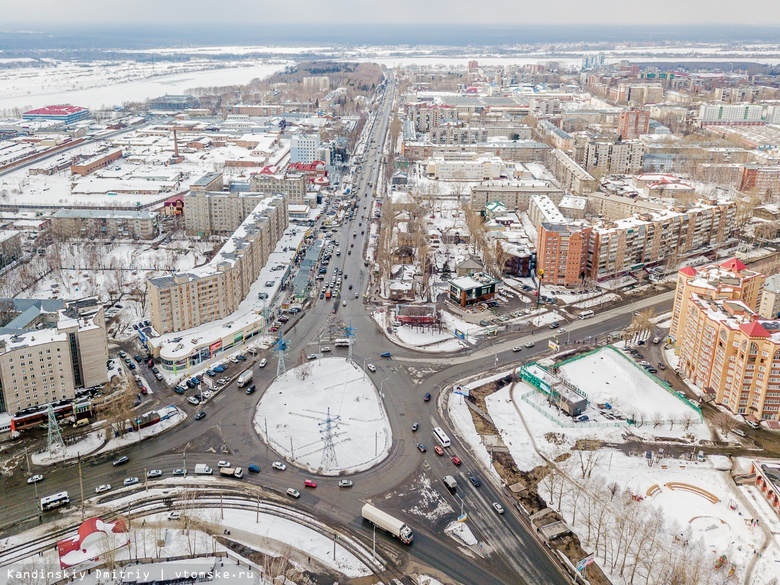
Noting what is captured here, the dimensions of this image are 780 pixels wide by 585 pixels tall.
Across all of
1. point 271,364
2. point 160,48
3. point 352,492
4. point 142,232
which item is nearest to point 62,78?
point 160,48

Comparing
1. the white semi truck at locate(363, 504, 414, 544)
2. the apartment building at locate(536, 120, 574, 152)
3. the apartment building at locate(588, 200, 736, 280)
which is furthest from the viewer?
the apartment building at locate(536, 120, 574, 152)

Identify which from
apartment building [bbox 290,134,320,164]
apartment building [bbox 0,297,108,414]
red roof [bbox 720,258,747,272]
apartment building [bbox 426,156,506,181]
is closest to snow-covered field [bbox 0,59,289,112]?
apartment building [bbox 290,134,320,164]

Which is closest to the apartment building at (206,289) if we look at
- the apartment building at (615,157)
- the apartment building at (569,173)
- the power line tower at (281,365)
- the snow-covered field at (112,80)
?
the power line tower at (281,365)

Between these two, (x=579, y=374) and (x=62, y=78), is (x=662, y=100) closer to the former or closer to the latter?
(x=579, y=374)

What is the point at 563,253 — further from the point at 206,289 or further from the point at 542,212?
the point at 206,289

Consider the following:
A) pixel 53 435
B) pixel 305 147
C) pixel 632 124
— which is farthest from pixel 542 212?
pixel 632 124

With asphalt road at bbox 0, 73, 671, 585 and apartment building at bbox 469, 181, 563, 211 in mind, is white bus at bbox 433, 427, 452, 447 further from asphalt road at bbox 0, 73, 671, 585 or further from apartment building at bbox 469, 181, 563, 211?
apartment building at bbox 469, 181, 563, 211

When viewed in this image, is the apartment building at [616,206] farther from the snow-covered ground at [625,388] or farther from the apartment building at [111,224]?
the apartment building at [111,224]
